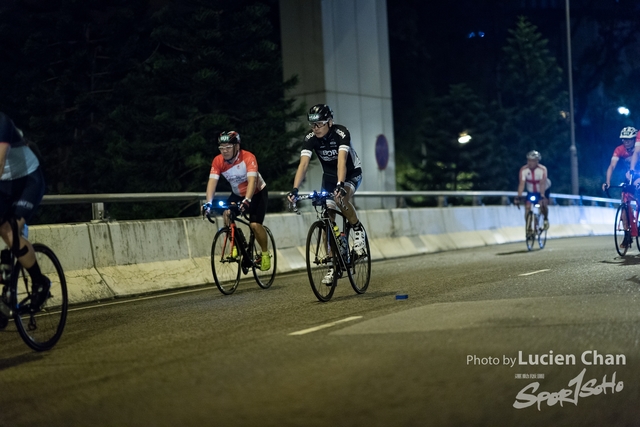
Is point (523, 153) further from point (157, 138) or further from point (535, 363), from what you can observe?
point (535, 363)

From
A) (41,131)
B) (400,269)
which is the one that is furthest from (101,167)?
(400,269)

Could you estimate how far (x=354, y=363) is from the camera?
6609mm

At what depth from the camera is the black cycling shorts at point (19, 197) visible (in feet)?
26.3

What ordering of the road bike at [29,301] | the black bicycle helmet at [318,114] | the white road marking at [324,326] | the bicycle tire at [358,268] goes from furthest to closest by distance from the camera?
the bicycle tire at [358,268]
the black bicycle helmet at [318,114]
the white road marking at [324,326]
the road bike at [29,301]

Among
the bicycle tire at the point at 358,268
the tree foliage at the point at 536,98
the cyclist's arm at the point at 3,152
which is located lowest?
the bicycle tire at the point at 358,268

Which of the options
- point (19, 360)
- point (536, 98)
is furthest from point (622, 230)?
point (536, 98)

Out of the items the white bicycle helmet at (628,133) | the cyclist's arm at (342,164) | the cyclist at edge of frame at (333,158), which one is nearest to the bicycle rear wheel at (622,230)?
the white bicycle helmet at (628,133)

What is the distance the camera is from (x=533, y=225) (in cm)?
2141

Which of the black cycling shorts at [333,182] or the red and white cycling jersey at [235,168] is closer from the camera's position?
the black cycling shorts at [333,182]

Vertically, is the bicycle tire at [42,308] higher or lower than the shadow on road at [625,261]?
higher

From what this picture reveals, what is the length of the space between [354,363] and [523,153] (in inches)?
2307

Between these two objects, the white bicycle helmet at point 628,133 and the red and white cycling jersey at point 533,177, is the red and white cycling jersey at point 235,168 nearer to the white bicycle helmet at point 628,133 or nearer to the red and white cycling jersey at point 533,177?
the white bicycle helmet at point 628,133

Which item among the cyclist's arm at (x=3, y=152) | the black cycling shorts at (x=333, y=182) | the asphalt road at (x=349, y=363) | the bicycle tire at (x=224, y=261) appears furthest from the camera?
the bicycle tire at (x=224, y=261)

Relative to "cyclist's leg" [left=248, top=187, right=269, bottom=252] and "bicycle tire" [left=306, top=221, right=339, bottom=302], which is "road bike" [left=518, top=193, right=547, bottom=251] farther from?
"bicycle tire" [left=306, top=221, right=339, bottom=302]
